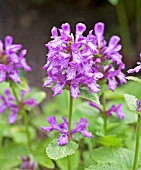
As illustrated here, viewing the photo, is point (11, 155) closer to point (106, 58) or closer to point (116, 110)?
point (116, 110)

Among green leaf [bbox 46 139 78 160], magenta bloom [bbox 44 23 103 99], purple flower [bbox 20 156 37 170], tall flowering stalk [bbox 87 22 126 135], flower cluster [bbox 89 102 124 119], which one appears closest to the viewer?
magenta bloom [bbox 44 23 103 99]

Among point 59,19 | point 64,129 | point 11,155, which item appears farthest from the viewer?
point 59,19

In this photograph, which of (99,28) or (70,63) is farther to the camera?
(99,28)

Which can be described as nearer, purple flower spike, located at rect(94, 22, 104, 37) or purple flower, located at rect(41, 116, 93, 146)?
purple flower, located at rect(41, 116, 93, 146)

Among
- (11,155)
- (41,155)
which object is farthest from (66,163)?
(11,155)

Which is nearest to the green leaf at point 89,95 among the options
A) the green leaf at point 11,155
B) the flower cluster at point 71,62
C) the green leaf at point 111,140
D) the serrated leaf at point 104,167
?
the flower cluster at point 71,62

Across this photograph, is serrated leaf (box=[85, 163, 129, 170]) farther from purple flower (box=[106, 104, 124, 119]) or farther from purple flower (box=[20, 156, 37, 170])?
purple flower (box=[20, 156, 37, 170])

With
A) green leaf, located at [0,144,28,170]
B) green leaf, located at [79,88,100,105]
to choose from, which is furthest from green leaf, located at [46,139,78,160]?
green leaf, located at [0,144,28,170]
